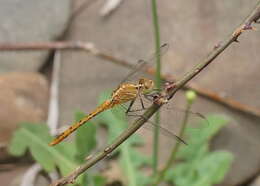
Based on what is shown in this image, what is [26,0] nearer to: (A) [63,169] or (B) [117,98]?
(A) [63,169]

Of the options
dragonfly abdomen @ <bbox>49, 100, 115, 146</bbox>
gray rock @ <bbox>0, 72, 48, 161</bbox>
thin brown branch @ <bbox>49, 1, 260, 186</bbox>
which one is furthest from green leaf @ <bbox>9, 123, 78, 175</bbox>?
thin brown branch @ <bbox>49, 1, 260, 186</bbox>

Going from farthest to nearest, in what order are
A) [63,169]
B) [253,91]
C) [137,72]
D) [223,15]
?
[223,15] < [253,91] < [63,169] < [137,72]

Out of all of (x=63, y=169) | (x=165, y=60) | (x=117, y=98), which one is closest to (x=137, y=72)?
(x=117, y=98)

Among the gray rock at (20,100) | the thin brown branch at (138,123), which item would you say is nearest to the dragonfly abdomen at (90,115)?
the thin brown branch at (138,123)

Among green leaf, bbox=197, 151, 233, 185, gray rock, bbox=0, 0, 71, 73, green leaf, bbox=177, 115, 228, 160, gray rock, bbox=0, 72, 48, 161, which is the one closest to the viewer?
green leaf, bbox=197, 151, 233, 185

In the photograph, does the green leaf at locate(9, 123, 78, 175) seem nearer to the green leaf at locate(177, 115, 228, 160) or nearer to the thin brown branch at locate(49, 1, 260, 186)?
the green leaf at locate(177, 115, 228, 160)

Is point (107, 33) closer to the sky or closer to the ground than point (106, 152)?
closer to the sky

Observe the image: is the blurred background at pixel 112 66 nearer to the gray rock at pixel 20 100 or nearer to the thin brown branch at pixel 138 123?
the gray rock at pixel 20 100
